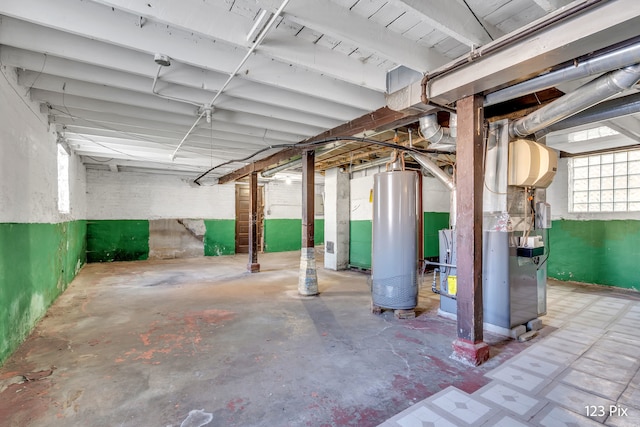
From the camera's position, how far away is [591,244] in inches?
220

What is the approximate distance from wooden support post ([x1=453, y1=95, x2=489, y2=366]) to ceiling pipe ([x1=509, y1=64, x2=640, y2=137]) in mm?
597

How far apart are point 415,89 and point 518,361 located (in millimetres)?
2624

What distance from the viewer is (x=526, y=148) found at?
309 cm

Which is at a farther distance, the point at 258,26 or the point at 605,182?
the point at 605,182

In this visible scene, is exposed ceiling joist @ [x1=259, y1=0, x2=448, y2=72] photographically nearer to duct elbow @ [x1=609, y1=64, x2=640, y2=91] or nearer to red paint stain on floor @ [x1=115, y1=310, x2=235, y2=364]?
duct elbow @ [x1=609, y1=64, x2=640, y2=91]

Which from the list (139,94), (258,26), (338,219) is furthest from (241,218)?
(258,26)

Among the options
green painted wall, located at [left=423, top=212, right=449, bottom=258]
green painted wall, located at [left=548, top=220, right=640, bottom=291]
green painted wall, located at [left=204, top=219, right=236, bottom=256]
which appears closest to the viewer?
green painted wall, located at [left=548, top=220, right=640, bottom=291]

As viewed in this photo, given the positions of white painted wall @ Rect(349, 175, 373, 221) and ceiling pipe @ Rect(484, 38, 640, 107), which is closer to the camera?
ceiling pipe @ Rect(484, 38, 640, 107)

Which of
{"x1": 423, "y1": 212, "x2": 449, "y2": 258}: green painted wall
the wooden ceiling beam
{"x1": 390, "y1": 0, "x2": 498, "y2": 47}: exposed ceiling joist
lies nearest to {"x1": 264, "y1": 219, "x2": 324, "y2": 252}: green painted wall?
the wooden ceiling beam

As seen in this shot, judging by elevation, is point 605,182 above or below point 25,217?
above

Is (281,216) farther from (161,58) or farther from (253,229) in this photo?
(161,58)

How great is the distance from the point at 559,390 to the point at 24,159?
5.15 metres

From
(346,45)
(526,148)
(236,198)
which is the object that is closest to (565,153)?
(526,148)

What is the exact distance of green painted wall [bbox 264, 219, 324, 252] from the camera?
11.0 metres
